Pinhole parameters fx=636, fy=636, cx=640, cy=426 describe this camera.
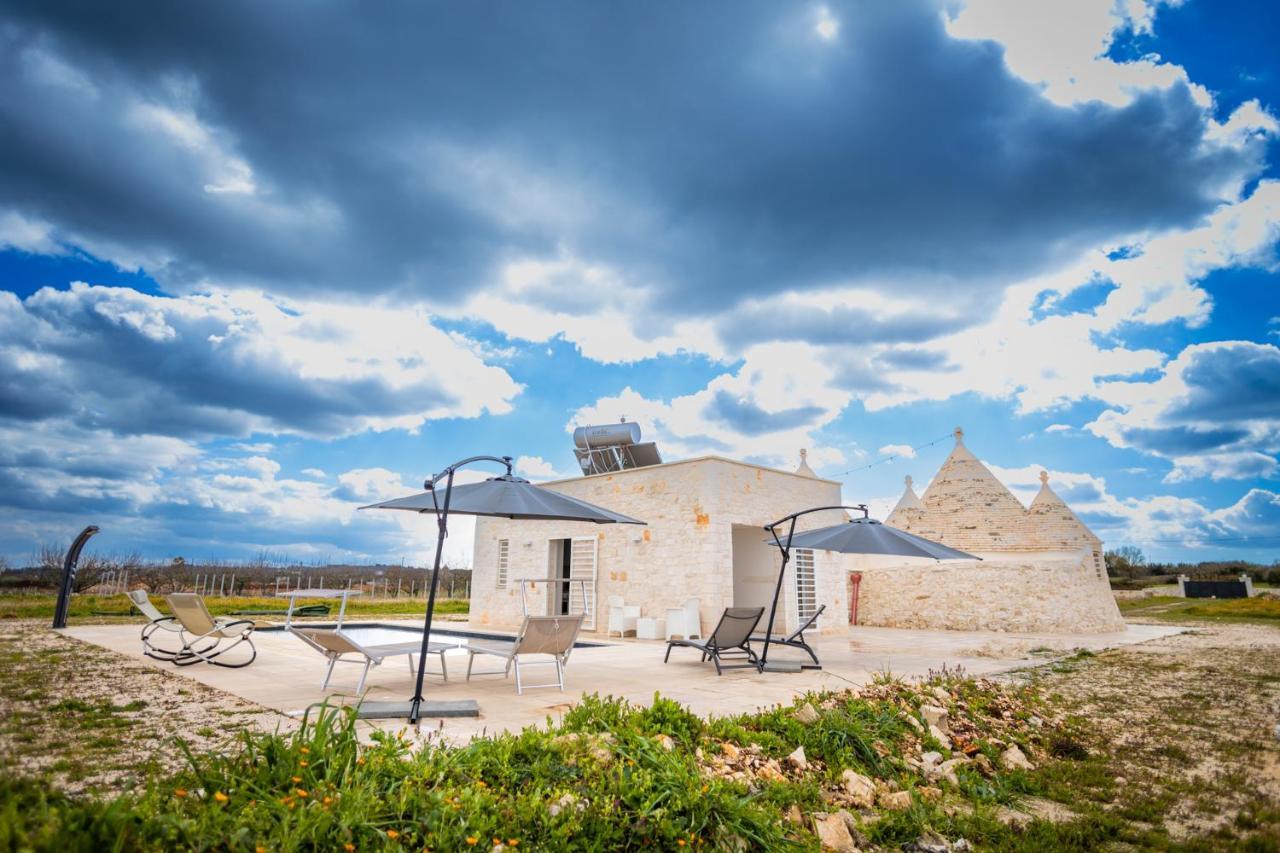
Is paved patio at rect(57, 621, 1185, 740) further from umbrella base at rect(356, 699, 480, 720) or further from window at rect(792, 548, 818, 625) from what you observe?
window at rect(792, 548, 818, 625)

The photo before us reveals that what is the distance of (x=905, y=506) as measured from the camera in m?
21.1

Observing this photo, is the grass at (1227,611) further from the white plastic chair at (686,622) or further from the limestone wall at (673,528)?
the white plastic chair at (686,622)

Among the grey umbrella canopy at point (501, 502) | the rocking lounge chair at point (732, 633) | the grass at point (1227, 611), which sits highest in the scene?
the grey umbrella canopy at point (501, 502)

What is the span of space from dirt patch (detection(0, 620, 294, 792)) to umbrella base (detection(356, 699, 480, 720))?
0.54 metres

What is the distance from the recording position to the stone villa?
40.2ft

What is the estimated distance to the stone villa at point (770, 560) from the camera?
40.2 ft

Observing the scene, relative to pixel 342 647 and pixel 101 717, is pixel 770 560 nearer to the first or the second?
pixel 342 647

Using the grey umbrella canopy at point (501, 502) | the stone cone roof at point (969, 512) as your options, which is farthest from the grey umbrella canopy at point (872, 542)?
the stone cone roof at point (969, 512)

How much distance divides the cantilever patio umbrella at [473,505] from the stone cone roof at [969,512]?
16.4 metres

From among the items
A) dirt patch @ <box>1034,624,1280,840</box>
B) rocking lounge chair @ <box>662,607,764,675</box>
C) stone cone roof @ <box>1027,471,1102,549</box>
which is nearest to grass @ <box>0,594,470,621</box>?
rocking lounge chair @ <box>662,607,764,675</box>

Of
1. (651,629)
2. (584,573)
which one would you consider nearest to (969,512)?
(651,629)

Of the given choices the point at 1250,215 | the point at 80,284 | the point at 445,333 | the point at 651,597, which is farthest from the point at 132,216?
the point at 1250,215

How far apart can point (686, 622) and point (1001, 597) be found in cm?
935

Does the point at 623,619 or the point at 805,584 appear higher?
the point at 805,584
